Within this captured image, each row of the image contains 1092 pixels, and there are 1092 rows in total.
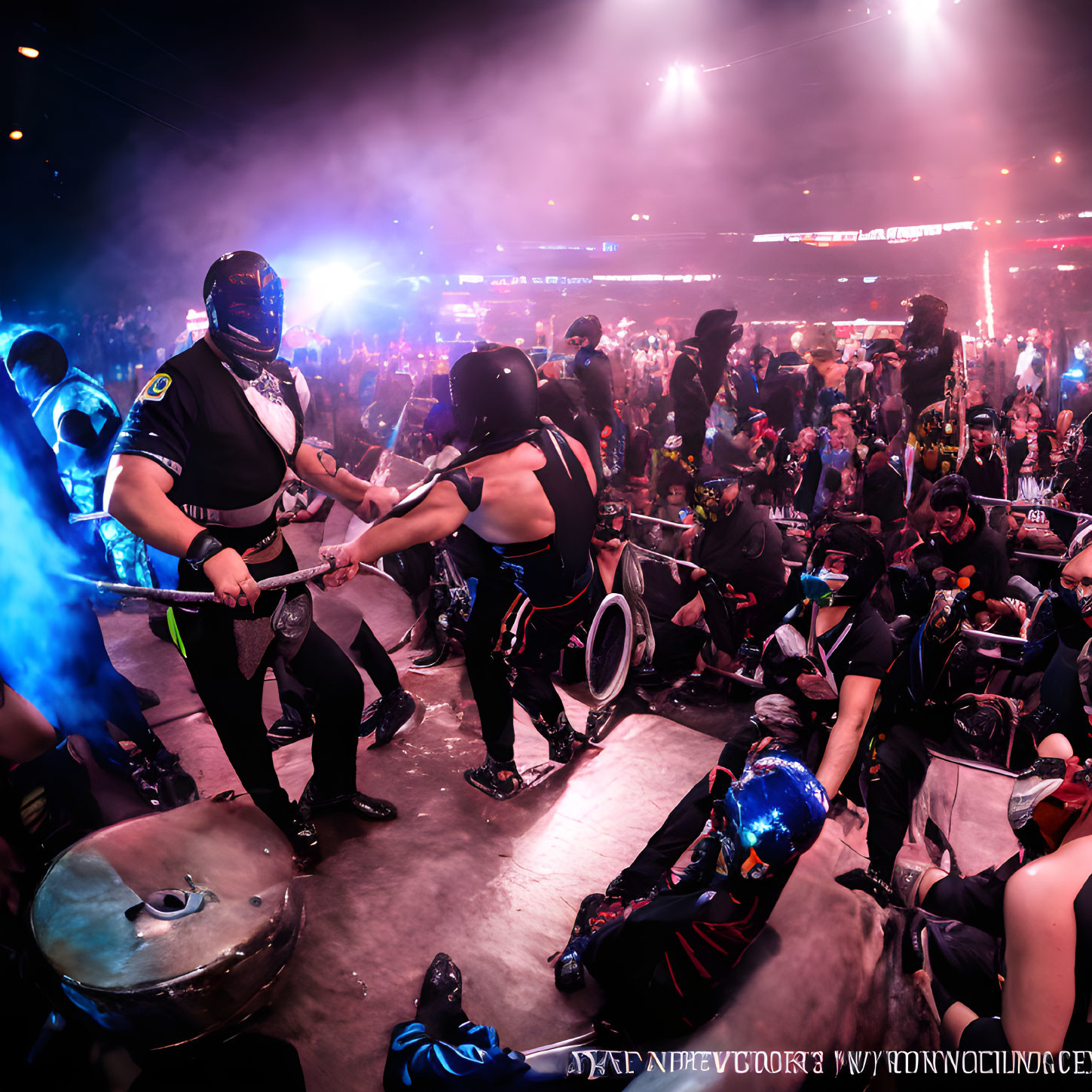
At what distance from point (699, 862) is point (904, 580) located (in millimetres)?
2436

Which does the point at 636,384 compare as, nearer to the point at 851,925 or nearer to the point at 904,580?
the point at 904,580

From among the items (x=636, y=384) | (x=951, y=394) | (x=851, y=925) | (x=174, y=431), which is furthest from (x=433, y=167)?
(x=851, y=925)

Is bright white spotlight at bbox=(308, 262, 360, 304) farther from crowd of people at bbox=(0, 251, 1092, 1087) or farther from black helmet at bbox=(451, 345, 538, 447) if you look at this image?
black helmet at bbox=(451, 345, 538, 447)

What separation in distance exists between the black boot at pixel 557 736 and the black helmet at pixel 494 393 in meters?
1.47

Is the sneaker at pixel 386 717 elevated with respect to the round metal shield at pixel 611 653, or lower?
lower

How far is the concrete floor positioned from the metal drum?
17 cm

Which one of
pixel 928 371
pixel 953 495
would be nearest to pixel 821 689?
pixel 953 495

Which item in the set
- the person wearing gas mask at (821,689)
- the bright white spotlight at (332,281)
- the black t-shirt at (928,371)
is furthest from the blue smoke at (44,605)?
the bright white spotlight at (332,281)

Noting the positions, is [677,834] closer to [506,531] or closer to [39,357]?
[506,531]

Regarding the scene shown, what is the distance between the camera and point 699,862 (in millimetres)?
2301

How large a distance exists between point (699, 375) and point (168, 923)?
6.81 metres

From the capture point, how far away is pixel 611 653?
13.0 ft

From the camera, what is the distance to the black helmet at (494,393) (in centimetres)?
294

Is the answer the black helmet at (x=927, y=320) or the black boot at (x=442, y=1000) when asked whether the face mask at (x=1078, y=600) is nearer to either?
the black boot at (x=442, y=1000)
